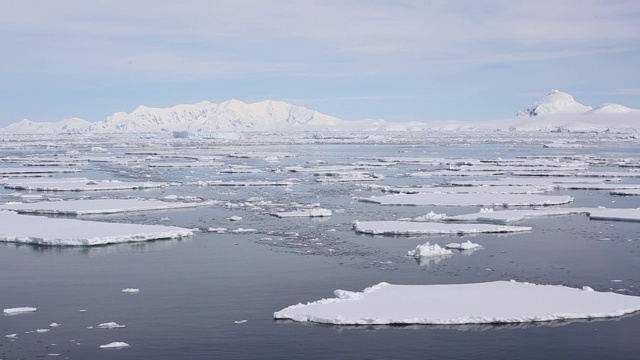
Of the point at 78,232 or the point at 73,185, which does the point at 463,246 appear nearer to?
the point at 78,232

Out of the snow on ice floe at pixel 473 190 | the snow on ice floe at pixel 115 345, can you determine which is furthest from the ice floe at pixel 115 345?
the snow on ice floe at pixel 473 190

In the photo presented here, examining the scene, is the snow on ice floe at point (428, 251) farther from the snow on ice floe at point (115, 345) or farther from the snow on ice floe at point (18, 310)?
the snow on ice floe at point (18, 310)

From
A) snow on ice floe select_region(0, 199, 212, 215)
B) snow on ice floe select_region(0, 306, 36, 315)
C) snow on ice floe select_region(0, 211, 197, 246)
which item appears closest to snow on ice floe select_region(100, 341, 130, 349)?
snow on ice floe select_region(0, 306, 36, 315)

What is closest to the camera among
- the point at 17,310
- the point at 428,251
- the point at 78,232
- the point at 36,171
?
the point at 17,310

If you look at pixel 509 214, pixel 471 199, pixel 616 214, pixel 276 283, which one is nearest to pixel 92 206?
pixel 276 283

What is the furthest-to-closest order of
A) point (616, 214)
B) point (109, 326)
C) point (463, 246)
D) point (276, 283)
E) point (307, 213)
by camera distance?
point (307, 213), point (616, 214), point (463, 246), point (276, 283), point (109, 326)

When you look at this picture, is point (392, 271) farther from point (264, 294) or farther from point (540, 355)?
point (540, 355)

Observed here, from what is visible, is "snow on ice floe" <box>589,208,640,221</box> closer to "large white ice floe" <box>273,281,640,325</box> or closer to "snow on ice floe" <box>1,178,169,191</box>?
"large white ice floe" <box>273,281,640,325</box>
